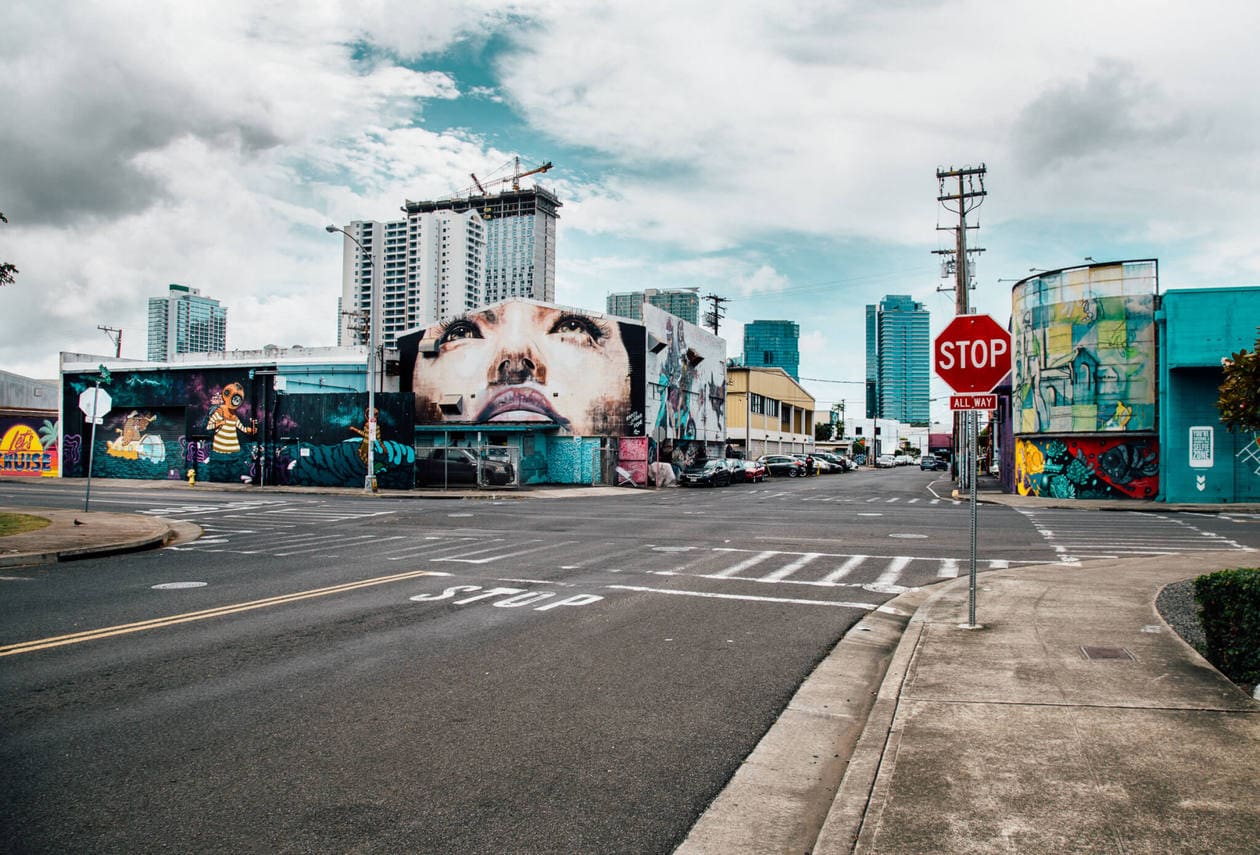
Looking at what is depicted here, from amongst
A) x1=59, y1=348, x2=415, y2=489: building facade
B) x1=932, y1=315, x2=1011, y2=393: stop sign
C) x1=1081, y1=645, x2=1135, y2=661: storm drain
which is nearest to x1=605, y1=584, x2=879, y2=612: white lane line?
x1=1081, y1=645, x2=1135, y2=661: storm drain

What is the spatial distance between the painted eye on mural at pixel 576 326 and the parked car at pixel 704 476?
9.30 metres

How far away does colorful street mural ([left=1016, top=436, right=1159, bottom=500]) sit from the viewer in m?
32.7

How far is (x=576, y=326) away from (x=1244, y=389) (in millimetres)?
38148

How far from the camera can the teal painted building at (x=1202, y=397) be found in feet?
97.7

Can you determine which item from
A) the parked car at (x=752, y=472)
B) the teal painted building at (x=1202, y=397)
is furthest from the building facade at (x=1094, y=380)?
the parked car at (x=752, y=472)

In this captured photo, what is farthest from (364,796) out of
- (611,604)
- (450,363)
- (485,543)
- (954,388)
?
(450,363)

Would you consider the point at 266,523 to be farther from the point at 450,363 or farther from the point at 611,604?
the point at 450,363

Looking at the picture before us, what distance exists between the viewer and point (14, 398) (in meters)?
60.3

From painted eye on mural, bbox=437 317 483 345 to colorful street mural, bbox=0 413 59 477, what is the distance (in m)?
24.6

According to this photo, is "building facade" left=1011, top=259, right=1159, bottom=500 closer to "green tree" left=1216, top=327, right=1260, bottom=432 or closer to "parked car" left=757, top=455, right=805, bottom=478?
"parked car" left=757, top=455, right=805, bottom=478

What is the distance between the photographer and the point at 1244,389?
7.29m

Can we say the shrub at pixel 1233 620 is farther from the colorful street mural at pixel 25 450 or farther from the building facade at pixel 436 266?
the colorful street mural at pixel 25 450

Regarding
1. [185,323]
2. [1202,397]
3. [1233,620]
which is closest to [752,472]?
[1202,397]

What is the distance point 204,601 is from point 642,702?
6.80m
